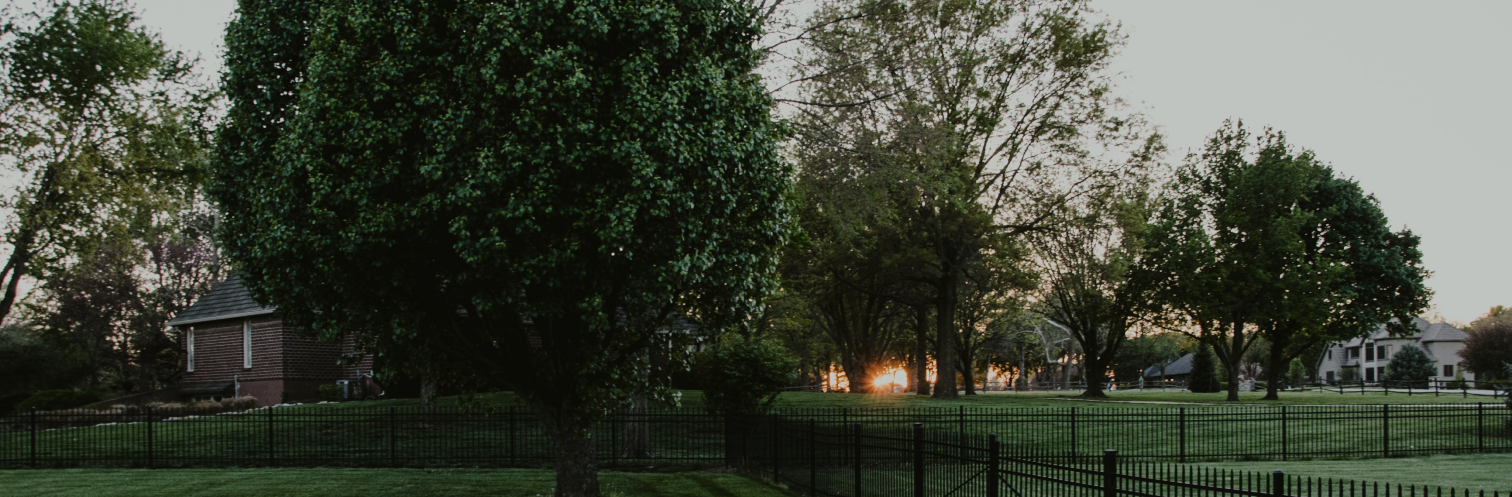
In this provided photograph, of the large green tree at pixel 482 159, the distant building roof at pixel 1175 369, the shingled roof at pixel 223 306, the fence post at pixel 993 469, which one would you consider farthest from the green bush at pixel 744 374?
the distant building roof at pixel 1175 369

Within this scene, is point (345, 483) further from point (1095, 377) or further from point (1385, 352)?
point (1385, 352)

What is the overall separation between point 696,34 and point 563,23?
1.88 m

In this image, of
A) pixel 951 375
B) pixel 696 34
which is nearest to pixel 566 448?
pixel 696 34

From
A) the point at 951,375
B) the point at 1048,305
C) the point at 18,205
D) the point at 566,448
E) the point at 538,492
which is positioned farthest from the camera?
the point at 1048,305

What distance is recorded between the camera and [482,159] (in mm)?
10555

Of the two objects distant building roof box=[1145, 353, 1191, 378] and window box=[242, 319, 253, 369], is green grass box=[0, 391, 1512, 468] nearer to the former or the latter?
window box=[242, 319, 253, 369]

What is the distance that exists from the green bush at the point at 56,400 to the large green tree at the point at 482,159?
2784cm

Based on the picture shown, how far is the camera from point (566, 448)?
14.0 m

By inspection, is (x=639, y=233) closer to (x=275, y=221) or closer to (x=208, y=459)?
(x=275, y=221)

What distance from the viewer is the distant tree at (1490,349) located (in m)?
60.9

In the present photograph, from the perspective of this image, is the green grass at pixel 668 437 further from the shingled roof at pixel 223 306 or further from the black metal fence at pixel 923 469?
the shingled roof at pixel 223 306

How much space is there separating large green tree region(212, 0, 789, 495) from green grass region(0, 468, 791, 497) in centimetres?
423

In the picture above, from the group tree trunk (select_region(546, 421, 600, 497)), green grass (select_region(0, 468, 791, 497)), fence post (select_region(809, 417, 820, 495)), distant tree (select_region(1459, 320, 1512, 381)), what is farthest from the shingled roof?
distant tree (select_region(1459, 320, 1512, 381))

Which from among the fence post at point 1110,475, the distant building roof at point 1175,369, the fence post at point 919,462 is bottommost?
the distant building roof at point 1175,369
